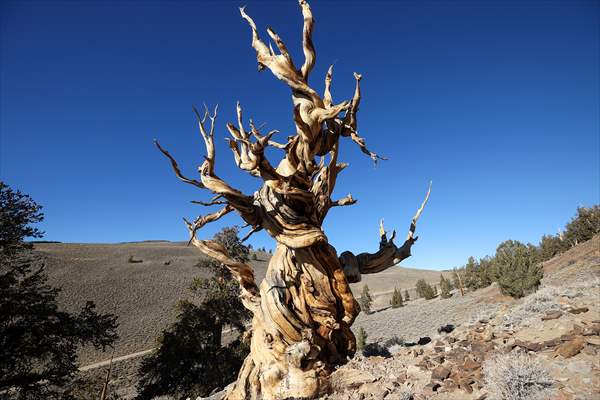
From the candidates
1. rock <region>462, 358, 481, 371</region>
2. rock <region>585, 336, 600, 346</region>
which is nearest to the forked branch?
rock <region>462, 358, 481, 371</region>

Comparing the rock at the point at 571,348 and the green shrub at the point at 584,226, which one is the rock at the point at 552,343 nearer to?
the rock at the point at 571,348

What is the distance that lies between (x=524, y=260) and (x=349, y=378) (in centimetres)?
1376

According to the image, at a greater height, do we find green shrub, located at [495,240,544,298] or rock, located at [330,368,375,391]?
green shrub, located at [495,240,544,298]

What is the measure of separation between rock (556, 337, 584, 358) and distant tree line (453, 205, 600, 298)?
11.8m

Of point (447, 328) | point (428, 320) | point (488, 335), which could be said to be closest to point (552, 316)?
point (488, 335)

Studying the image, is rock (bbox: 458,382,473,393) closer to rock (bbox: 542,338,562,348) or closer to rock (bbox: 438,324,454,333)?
rock (bbox: 542,338,562,348)

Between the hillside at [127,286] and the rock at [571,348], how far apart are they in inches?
911

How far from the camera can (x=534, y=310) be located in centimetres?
476

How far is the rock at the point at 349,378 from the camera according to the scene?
4133 mm

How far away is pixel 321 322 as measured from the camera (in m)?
5.04

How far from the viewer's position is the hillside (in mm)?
24863

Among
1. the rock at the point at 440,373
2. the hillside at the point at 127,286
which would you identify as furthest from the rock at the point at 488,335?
the hillside at the point at 127,286

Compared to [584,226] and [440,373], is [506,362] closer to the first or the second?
[440,373]

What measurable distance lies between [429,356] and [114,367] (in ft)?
66.9
